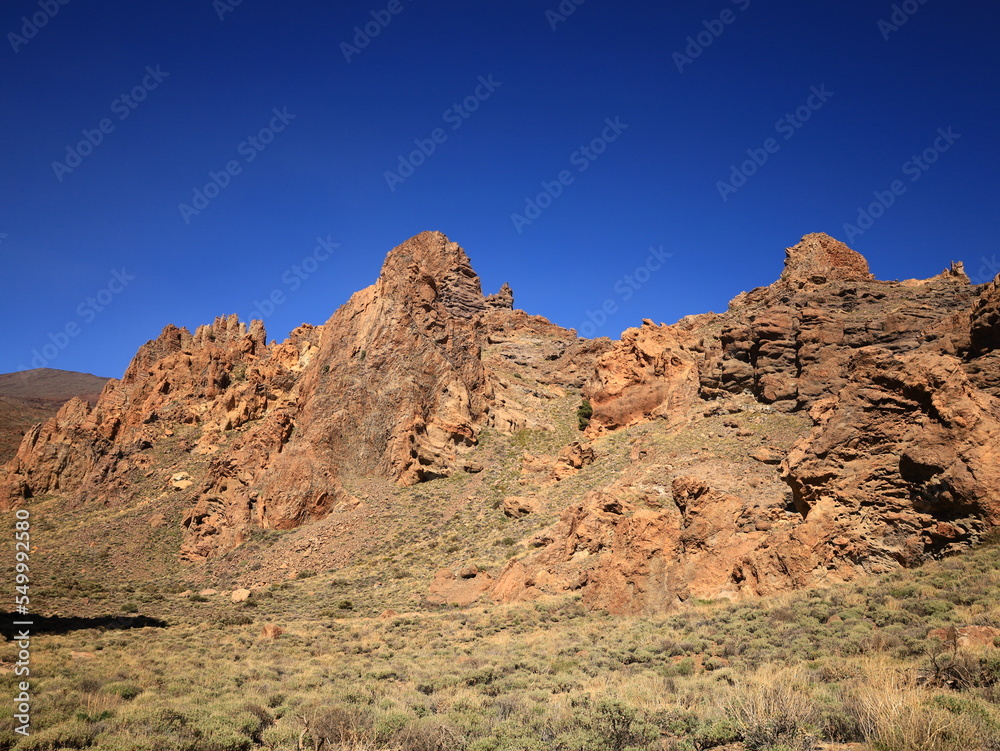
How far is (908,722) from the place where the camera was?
19.0 ft

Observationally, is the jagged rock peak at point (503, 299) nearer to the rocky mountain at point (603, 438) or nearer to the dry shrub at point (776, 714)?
the rocky mountain at point (603, 438)

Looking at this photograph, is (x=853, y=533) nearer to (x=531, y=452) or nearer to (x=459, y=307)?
(x=531, y=452)

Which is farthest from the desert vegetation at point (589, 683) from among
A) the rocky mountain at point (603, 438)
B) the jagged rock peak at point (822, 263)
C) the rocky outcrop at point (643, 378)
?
the jagged rock peak at point (822, 263)

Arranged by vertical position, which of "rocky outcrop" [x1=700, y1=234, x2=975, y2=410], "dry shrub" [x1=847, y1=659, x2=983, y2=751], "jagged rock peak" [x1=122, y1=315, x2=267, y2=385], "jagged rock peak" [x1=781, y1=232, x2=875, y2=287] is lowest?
"dry shrub" [x1=847, y1=659, x2=983, y2=751]

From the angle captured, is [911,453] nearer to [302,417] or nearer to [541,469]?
[541,469]

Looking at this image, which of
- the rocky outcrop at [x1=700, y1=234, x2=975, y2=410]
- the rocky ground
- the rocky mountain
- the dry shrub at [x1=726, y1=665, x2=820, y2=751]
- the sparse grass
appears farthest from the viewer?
the rocky outcrop at [x1=700, y1=234, x2=975, y2=410]

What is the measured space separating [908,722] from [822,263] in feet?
136

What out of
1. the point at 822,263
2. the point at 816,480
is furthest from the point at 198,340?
the point at 816,480

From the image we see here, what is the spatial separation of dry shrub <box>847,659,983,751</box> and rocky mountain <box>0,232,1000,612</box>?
8861 mm

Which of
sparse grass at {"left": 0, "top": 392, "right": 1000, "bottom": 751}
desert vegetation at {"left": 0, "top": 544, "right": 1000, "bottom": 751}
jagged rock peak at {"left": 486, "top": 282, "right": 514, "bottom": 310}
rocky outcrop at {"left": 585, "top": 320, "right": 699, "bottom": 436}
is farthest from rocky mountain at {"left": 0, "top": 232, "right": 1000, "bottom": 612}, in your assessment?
jagged rock peak at {"left": 486, "top": 282, "right": 514, "bottom": 310}

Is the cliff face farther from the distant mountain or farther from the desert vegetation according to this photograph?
the distant mountain

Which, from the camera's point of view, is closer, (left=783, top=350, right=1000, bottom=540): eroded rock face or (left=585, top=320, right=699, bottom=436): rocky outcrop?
(left=783, top=350, right=1000, bottom=540): eroded rock face

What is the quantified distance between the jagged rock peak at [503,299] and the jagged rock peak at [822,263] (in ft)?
173

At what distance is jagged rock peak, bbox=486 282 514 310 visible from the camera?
92094 millimetres
